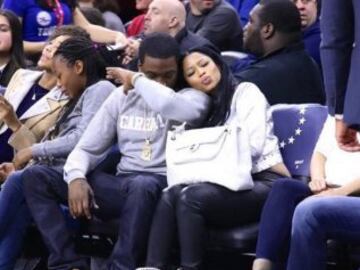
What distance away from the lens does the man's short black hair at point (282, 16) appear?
5.80 meters

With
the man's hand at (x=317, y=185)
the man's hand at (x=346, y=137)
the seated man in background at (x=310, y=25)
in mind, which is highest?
the man's hand at (x=346, y=137)

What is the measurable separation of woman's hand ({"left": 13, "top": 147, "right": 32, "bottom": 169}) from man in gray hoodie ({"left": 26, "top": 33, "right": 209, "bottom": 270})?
402 millimetres

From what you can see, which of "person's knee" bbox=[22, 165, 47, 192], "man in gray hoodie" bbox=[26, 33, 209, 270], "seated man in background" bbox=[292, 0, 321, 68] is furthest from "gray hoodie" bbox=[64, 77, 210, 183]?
"seated man in background" bbox=[292, 0, 321, 68]

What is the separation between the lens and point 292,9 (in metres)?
5.88

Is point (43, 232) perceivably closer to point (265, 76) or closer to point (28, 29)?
point (265, 76)

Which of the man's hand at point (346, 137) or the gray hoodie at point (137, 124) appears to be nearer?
the man's hand at point (346, 137)

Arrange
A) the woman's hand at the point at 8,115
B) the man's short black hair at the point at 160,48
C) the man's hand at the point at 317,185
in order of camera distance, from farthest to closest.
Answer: the woman's hand at the point at 8,115
the man's short black hair at the point at 160,48
the man's hand at the point at 317,185

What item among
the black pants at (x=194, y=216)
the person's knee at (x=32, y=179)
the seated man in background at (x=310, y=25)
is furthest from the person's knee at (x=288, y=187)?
the seated man in background at (x=310, y=25)

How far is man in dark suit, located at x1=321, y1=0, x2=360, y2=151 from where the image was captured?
294cm

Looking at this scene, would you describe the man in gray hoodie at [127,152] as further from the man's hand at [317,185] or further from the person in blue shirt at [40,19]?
the person in blue shirt at [40,19]

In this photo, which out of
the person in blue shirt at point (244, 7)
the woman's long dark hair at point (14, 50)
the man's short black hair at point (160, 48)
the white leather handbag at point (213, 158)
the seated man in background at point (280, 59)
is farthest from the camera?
the person in blue shirt at point (244, 7)

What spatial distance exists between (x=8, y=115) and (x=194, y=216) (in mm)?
1719

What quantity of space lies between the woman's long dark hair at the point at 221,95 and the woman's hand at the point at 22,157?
1.09 m

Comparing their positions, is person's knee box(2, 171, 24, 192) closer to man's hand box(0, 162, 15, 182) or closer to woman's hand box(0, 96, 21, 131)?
man's hand box(0, 162, 15, 182)
